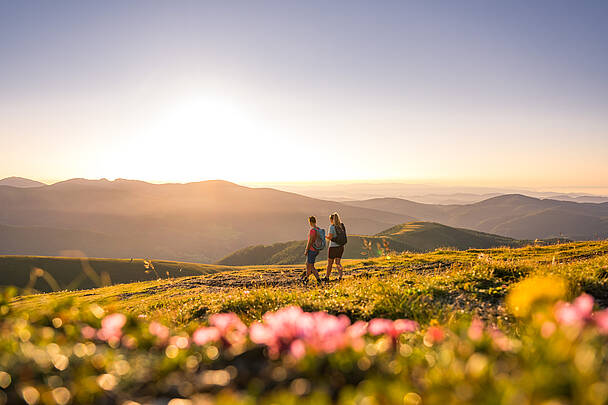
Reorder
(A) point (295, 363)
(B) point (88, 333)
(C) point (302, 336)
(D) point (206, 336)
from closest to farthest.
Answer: (A) point (295, 363)
(C) point (302, 336)
(D) point (206, 336)
(B) point (88, 333)

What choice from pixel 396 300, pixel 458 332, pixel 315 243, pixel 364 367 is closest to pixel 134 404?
pixel 364 367

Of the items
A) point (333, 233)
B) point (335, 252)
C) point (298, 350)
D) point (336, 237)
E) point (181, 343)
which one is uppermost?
point (298, 350)

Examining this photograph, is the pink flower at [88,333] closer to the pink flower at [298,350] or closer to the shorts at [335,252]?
the pink flower at [298,350]

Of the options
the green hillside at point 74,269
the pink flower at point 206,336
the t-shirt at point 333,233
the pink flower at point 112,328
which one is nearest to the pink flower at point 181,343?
the pink flower at point 206,336

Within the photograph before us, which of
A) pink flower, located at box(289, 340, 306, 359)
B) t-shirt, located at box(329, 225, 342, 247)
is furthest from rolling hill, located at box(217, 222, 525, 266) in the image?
pink flower, located at box(289, 340, 306, 359)

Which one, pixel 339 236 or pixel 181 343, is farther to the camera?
pixel 339 236

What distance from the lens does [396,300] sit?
6758mm

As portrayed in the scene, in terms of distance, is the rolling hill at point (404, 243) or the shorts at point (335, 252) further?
the rolling hill at point (404, 243)

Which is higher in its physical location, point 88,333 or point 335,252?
point 88,333

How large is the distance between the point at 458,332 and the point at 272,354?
6.00 feet

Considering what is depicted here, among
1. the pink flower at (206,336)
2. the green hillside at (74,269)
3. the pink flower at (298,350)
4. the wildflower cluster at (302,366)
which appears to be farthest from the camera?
the green hillside at (74,269)

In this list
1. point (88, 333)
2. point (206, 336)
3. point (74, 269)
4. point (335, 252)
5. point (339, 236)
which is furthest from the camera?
point (74, 269)

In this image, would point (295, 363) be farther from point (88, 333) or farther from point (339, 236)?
point (339, 236)

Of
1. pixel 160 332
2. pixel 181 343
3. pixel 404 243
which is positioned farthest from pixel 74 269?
pixel 404 243
